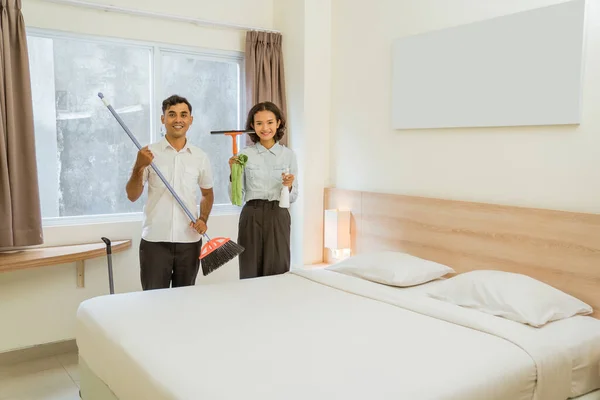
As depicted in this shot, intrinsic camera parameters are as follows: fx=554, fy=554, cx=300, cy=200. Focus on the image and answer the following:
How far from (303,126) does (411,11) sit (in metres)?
1.10

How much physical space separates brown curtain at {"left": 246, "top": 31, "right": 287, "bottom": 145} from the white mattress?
1.81 m

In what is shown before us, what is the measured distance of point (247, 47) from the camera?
4098mm

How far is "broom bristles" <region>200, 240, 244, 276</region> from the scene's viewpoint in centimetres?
304

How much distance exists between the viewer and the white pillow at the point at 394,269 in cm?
301

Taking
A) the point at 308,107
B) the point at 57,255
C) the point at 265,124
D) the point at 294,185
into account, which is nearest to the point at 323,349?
the point at 294,185

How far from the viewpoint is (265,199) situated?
3.28 metres

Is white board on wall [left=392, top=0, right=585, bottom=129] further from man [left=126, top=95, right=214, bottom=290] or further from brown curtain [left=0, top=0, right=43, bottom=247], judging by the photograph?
brown curtain [left=0, top=0, right=43, bottom=247]

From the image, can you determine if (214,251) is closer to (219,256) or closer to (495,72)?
(219,256)

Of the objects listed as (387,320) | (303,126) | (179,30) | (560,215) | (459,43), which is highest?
(179,30)

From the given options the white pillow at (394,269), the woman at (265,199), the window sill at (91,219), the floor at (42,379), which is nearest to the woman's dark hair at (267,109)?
the woman at (265,199)

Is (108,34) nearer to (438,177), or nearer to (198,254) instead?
(198,254)

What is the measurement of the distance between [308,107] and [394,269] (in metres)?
1.54

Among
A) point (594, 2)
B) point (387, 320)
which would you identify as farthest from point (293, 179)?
point (594, 2)

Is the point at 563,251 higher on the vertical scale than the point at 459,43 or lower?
lower
